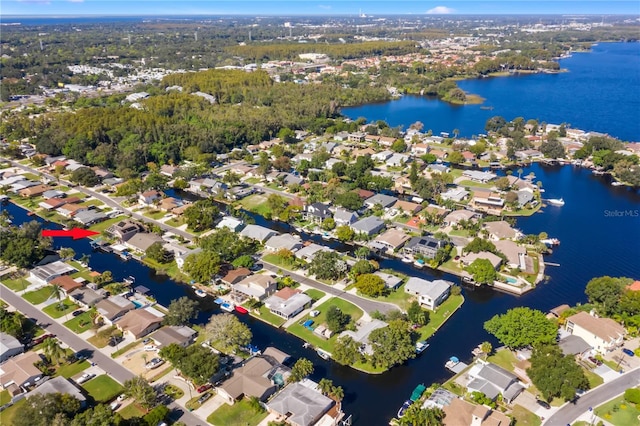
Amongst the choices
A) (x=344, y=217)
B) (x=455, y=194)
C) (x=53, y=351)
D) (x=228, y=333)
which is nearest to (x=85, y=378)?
(x=53, y=351)

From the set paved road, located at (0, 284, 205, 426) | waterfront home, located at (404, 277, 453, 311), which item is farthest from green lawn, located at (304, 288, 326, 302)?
paved road, located at (0, 284, 205, 426)

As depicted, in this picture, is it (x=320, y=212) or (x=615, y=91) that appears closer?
(x=320, y=212)

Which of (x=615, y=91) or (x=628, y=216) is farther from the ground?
(x=615, y=91)

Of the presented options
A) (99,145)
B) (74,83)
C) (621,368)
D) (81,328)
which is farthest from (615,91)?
(74,83)

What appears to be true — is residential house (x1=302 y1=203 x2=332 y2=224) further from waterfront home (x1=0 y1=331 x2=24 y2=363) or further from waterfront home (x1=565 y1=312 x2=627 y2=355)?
waterfront home (x1=0 y1=331 x2=24 y2=363)

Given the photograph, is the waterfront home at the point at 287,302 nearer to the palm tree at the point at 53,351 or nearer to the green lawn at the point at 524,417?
the palm tree at the point at 53,351

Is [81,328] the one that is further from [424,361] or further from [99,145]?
[99,145]

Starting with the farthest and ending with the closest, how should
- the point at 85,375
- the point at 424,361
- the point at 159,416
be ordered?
the point at 424,361 → the point at 85,375 → the point at 159,416

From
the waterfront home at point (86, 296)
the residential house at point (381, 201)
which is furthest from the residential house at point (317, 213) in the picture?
the waterfront home at point (86, 296)
